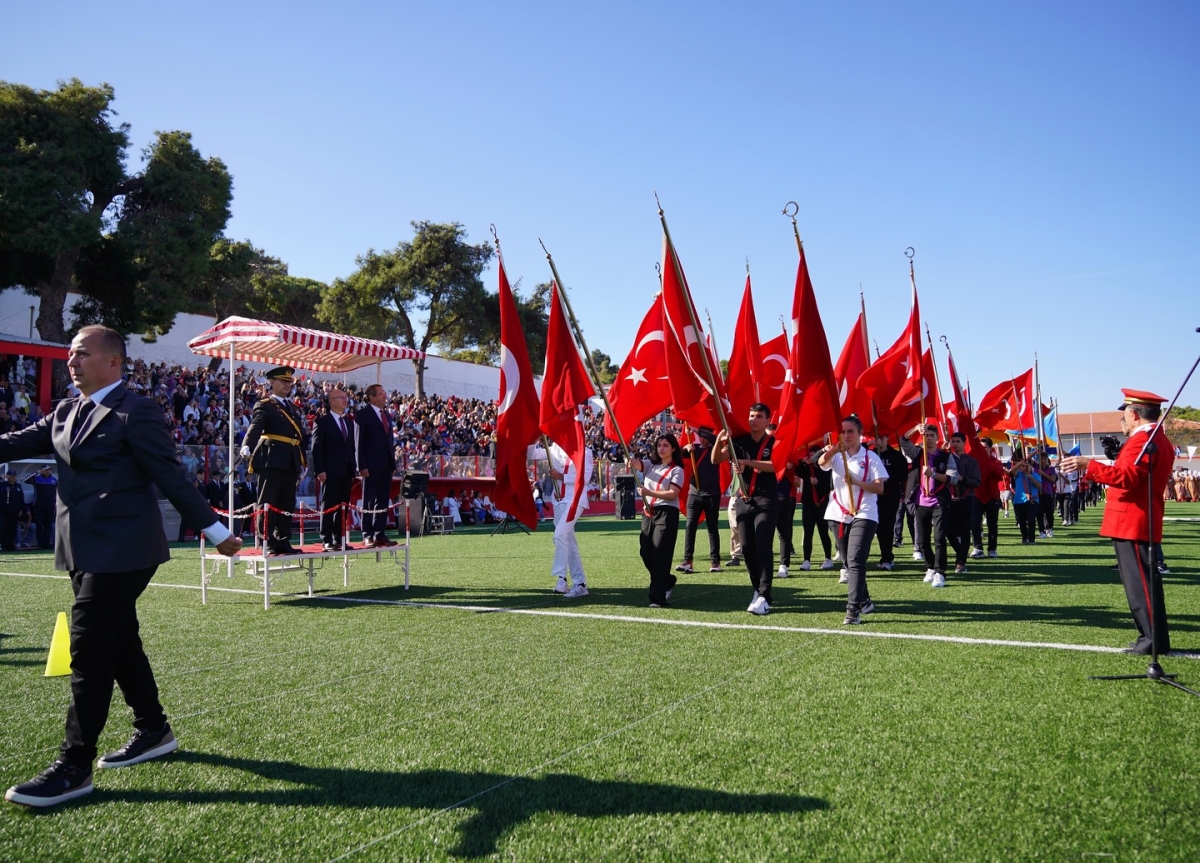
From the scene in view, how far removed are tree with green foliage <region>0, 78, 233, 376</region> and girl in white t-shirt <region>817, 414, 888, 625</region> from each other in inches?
1116

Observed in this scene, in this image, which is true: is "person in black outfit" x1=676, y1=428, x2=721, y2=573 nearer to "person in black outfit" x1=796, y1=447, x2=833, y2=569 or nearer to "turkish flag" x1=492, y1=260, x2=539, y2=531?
"person in black outfit" x1=796, y1=447, x2=833, y2=569

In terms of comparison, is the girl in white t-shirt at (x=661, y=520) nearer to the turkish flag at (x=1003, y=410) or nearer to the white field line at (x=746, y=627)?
the white field line at (x=746, y=627)

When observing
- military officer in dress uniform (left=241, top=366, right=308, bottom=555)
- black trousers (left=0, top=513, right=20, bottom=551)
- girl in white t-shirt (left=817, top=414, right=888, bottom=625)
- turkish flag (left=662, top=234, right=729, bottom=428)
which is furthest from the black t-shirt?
black trousers (left=0, top=513, right=20, bottom=551)

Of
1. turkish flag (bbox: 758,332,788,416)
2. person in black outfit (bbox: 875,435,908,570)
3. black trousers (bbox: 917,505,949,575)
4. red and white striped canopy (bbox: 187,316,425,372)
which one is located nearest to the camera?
red and white striped canopy (bbox: 187,316,425,372)

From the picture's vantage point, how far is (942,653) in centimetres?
655

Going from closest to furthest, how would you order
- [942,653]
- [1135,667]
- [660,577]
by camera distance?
[1135,667] → [942,653] → [660,577]

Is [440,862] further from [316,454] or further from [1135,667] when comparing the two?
[316,454]

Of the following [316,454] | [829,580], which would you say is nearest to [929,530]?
[829,580]

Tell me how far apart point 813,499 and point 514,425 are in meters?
5.59

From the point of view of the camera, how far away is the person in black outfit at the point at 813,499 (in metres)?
13.4

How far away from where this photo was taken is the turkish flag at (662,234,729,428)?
9781 millimetres

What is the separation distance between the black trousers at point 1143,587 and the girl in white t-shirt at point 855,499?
207 cm

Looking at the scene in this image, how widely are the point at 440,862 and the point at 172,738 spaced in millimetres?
2074

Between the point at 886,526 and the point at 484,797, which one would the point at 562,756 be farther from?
the point at 886,526
